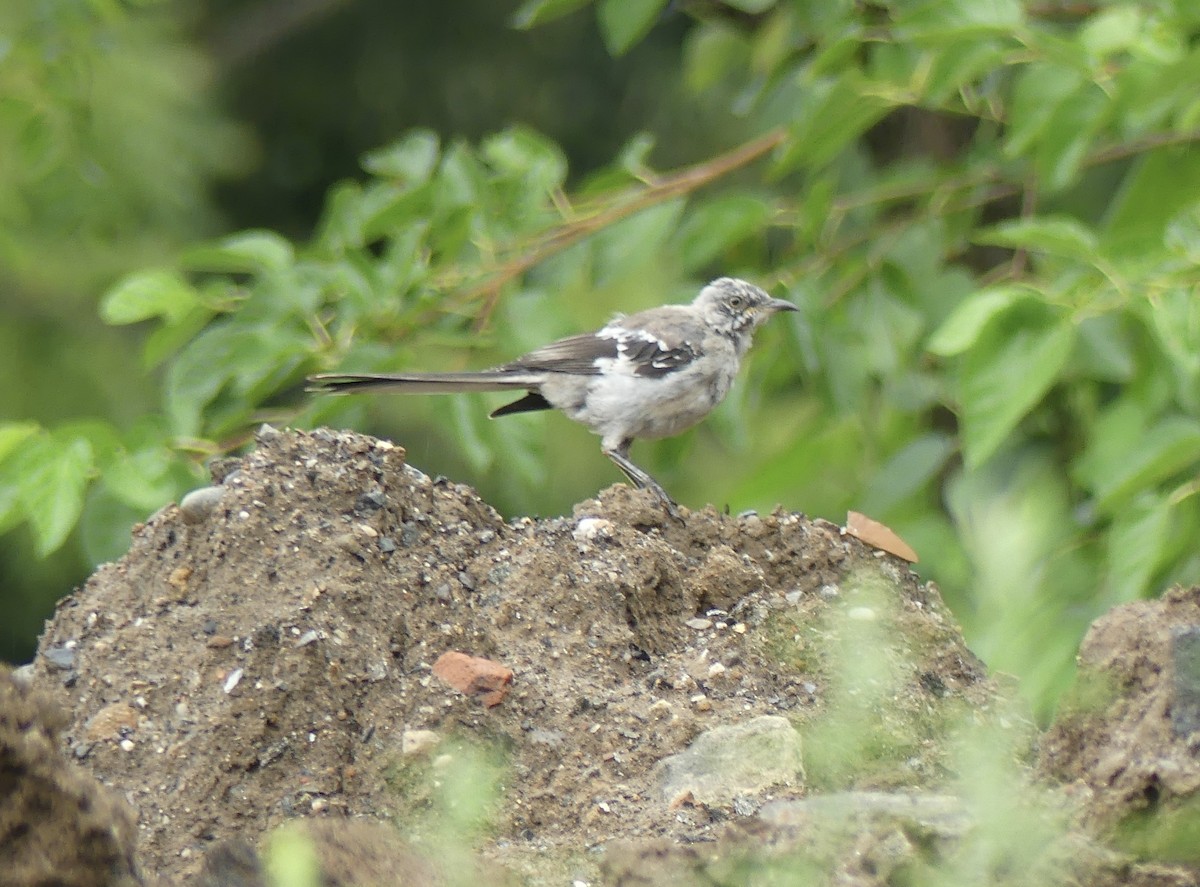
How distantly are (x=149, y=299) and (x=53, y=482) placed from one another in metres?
0.85

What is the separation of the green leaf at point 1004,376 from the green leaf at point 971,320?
0.33 feet

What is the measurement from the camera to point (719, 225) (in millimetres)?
5586

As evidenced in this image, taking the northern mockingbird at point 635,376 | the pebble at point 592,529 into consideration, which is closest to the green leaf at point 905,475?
the northern mockingbird at point 635,376

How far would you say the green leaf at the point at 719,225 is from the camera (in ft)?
18.2

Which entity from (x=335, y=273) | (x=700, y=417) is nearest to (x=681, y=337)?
(x=700, y=417)

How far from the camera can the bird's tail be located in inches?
195

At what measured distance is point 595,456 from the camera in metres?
9.94

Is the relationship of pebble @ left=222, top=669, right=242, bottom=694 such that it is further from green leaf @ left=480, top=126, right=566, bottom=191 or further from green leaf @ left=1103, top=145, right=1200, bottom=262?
green leaf @ left=1103, top=145, right=1200, bottom=262

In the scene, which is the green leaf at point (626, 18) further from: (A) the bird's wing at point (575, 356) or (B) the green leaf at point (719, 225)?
(A) the bird's wing at point (575, 356)

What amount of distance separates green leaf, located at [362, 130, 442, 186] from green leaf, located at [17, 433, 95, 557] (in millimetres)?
1685

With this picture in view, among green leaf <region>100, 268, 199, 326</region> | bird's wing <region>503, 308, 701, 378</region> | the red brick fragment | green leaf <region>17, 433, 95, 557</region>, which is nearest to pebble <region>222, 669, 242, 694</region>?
the red brick fragment

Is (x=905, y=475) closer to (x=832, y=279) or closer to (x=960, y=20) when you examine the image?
(x=832, y=279)

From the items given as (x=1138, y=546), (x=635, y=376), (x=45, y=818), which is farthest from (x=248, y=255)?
(x=45, y=818)

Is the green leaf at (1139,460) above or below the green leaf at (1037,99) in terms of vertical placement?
below
